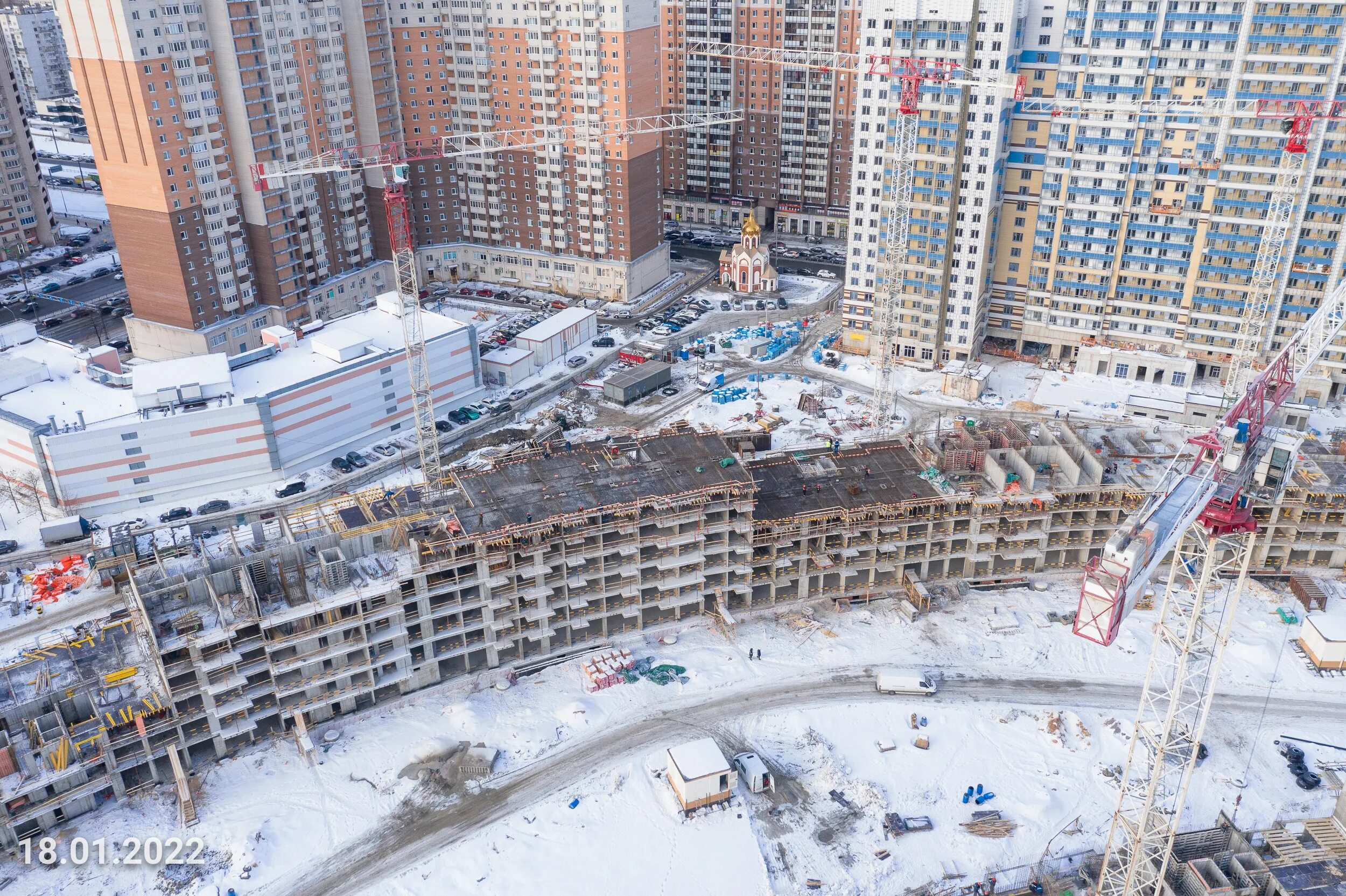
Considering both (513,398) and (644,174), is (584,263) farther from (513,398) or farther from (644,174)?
(513,398)

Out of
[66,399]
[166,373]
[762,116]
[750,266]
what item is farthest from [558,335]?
[762,116]

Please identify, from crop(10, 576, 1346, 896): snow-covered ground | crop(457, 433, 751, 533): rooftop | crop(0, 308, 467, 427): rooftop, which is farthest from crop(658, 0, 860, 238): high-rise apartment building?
crop(10, 576, 1346, 896): snow-covered ground

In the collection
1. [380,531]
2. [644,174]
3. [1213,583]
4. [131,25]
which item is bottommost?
[1213,583]

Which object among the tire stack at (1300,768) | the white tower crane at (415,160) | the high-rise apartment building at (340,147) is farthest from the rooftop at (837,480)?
the high-rise apartment building at (340,147)

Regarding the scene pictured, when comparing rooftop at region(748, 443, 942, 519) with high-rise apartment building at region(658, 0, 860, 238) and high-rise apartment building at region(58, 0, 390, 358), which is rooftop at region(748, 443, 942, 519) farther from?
high-rise apartment building at region(658, 0, 860, 238)

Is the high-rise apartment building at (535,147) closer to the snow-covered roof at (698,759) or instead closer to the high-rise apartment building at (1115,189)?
the high-rise apartment building at (1115,189)

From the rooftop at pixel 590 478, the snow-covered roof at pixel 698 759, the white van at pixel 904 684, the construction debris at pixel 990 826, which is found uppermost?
the rooftop at pixel 590 478

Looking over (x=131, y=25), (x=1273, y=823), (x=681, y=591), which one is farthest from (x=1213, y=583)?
(x=131, y=25)
